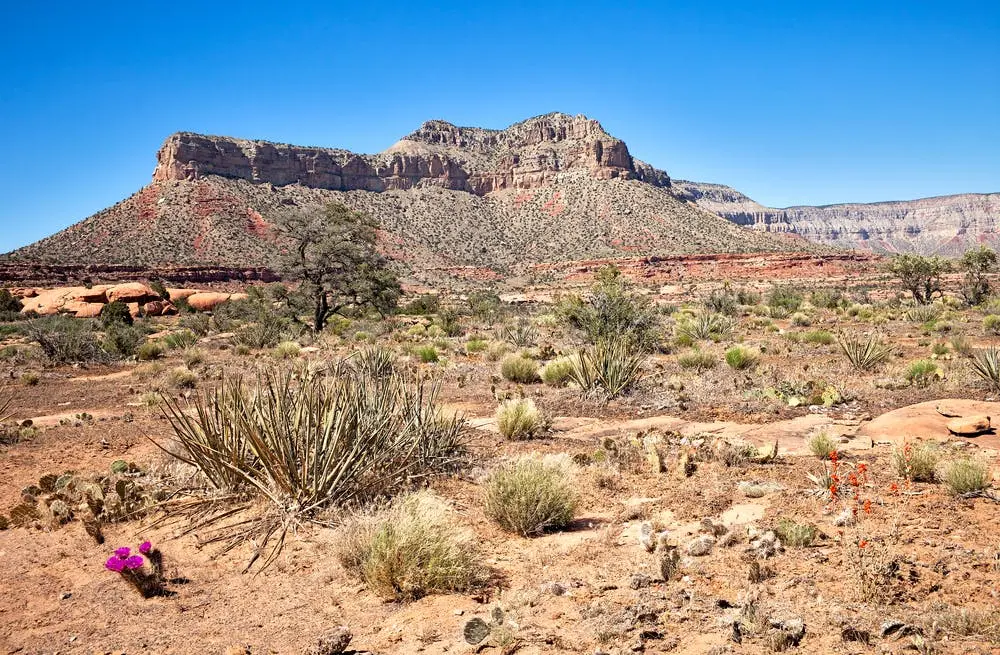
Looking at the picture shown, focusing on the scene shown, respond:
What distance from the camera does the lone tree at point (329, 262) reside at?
25.8m

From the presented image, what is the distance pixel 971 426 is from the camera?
7734mm

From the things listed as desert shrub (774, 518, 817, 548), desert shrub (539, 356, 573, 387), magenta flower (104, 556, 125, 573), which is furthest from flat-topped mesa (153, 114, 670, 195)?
desert shrub (774, 518, 817, 548)

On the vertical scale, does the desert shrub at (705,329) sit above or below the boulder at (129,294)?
below

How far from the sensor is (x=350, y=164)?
112 m

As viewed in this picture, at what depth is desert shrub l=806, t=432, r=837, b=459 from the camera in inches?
291

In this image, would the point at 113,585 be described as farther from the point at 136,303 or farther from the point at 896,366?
the point at 136,303

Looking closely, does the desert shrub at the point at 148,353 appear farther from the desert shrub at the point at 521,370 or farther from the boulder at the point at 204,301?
the boulder at the point at 204,301

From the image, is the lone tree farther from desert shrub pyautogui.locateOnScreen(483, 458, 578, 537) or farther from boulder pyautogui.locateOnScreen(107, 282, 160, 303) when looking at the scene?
boulder pyautogui.locateOnScreen(107, 282, 160, 303)

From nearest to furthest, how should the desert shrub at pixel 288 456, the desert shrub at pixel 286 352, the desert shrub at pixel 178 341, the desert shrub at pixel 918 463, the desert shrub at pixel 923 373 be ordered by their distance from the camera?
1. the desert shrub at pixel 288 456
2. the desert shrub at pixel 918 463
3. the desert shrub at pixel 923 373
4. the desert shrub at pixel 286 352
5. the desert shrub at pixel 178 341

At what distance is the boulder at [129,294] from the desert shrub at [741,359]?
1651 inches

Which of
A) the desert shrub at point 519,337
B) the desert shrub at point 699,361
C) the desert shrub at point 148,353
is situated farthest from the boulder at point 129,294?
the desert shrub at point 699,361

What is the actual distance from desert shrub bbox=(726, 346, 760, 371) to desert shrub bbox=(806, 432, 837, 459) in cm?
690

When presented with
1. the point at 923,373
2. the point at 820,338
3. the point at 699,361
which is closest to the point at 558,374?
the point at 699,361

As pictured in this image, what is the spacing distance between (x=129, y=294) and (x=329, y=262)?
83.8 feet
